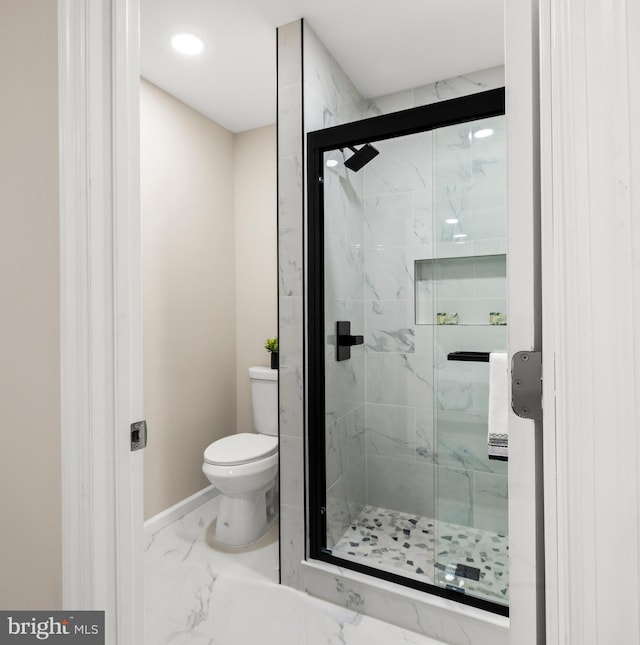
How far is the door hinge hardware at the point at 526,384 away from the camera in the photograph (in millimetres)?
481

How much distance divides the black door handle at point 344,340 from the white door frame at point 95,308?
3.97 ft

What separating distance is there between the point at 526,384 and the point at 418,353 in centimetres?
167

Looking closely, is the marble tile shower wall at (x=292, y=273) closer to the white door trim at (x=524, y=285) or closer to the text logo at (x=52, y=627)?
the text logo at (x=52, y=627)

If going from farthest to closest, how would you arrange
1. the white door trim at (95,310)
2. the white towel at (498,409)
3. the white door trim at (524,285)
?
the white towel at (498,409) < the white door trim at (95,310) < the white door trim at (524,285)

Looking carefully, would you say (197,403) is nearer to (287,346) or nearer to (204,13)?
(287,346)

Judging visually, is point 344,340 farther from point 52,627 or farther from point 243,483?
point 52,627

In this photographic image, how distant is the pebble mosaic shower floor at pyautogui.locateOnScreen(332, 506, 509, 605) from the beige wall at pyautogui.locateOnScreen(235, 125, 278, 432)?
1.17 metres

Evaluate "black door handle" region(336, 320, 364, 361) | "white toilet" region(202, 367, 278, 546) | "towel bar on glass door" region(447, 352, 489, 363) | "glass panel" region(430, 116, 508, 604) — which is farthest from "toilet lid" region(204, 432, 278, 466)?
"towel bar on glass door" region(447, 352, 489, 363)

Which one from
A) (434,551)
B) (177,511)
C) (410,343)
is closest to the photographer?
(434,551)

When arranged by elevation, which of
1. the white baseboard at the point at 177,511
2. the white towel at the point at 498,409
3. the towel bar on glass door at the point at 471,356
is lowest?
the white baseboard at the point at 177,511

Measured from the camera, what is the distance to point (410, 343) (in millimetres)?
2160

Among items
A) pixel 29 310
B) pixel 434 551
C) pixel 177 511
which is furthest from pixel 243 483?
pixel 29 310

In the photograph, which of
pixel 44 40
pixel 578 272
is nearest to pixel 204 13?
pixel 44 40

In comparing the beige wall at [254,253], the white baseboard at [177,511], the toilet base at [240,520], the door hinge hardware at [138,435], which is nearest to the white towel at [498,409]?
the door hinge hardware at [138,435]
